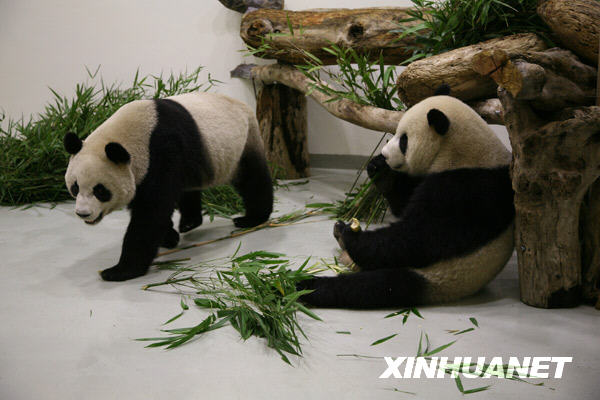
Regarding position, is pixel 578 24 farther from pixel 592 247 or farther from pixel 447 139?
pixel 592 247

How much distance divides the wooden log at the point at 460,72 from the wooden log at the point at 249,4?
2518 millimetres

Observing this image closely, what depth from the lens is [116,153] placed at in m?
2.23

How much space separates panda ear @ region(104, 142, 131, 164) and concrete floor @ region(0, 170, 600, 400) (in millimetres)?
579

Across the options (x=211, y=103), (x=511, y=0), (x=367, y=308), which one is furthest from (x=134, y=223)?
(x=511, y=0)

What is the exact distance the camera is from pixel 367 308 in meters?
1.97

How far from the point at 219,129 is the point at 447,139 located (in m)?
1.33

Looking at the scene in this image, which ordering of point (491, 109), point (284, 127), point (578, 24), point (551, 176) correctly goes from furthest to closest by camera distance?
point (284, 127), point (491, 109), point (578, 24), point (551, 176)

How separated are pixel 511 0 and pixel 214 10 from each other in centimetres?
337

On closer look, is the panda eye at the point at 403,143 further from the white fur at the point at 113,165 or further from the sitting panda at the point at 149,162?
the white fur at the point at 113,165

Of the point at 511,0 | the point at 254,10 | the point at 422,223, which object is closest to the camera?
the point at 422,223

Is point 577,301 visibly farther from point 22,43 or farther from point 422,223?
point 22,43

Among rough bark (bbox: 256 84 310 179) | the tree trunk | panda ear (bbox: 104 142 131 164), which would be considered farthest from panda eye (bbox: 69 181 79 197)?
rough bark (bbox: 256 84 310 179)

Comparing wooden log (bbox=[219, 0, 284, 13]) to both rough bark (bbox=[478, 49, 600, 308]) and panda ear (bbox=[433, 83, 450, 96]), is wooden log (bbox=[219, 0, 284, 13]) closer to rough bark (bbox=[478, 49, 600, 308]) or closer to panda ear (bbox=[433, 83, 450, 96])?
panda ear (bbox=[433, 83, 450, 96])

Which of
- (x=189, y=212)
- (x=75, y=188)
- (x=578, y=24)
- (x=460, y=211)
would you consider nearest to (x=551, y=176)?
(x=460, y=211)
